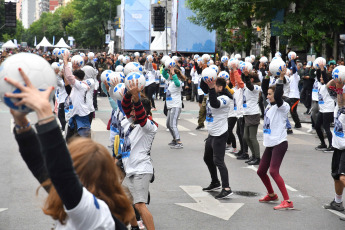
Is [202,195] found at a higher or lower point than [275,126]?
lower

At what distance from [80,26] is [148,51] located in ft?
157

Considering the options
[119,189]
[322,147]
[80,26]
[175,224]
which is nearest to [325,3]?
[322,147]

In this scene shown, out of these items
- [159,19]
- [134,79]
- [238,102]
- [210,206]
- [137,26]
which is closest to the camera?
[134,79]

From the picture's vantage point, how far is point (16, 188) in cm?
879

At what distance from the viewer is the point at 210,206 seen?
25.8 feet

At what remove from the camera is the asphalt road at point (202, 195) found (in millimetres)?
7055

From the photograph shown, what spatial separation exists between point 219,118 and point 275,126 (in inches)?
35.0

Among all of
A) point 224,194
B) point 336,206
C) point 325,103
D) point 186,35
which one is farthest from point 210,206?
point 186,35

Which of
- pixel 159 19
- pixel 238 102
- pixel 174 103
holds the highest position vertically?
pixel 159 19

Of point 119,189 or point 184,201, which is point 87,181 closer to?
point 119,189

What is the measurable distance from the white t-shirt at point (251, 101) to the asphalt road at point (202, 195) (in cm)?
103

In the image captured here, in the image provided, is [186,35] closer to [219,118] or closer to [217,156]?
[219,118]

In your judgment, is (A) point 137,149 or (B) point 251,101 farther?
(B) point 251,101

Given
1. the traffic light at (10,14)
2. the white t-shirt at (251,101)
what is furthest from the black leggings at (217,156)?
the traffic light at (10,14)
